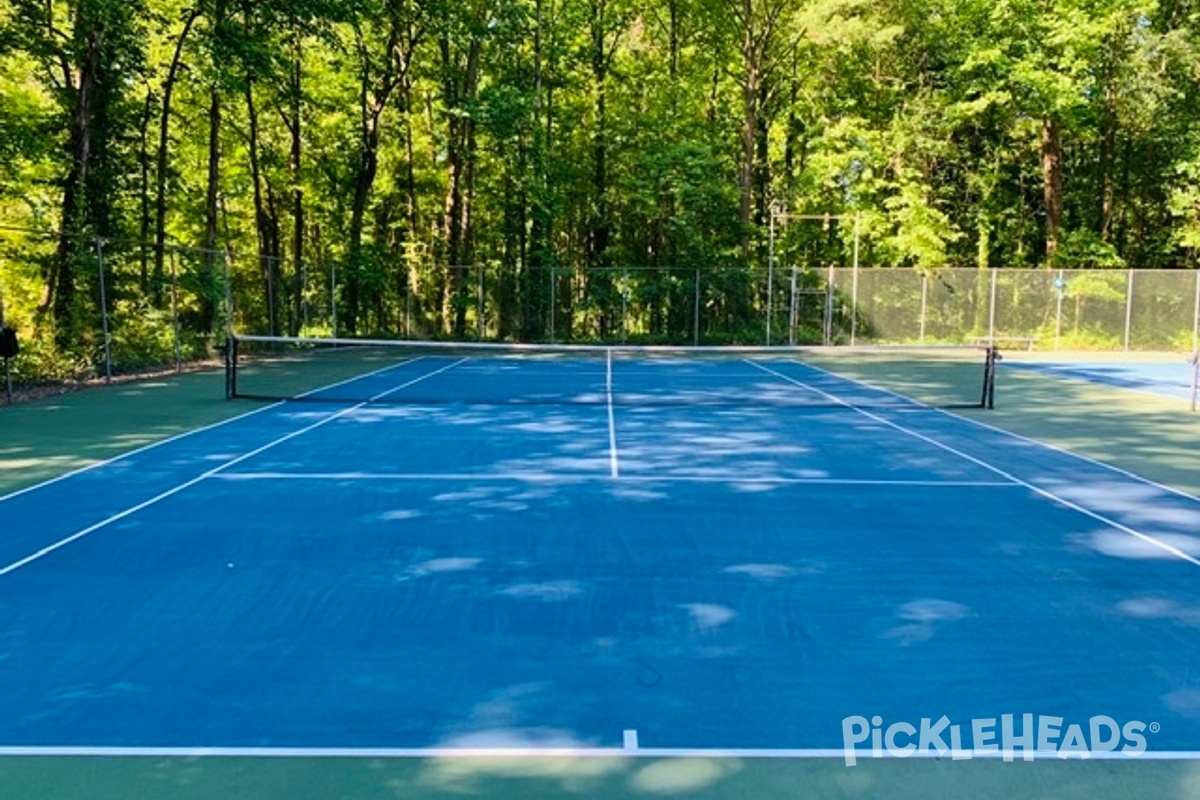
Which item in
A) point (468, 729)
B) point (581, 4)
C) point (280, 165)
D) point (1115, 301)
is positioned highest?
point (581, 4)

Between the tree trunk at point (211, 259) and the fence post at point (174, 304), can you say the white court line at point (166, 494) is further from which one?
the tree trunk at point (211, 259)

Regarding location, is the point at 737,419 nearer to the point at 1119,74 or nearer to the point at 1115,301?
the point at 1115,301

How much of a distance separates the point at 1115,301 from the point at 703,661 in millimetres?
30711

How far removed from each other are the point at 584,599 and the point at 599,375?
51.8 feet

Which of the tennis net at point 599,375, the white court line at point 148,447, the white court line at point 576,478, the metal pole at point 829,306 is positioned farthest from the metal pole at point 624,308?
the white court line at point 576,478

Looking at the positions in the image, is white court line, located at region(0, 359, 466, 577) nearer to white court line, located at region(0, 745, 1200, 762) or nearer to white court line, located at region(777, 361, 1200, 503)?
white court line, located at region(0, 745, 1200, 762)

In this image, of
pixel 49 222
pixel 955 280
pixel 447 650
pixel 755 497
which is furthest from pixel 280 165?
pixel 447 650

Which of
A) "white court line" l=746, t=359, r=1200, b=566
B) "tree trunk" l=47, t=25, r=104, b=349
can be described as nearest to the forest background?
"tree trunk" l=47, t=25, r=104, b=349

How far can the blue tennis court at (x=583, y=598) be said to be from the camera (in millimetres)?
3891

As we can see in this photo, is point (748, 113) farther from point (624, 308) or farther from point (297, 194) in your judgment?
point (297, 194)

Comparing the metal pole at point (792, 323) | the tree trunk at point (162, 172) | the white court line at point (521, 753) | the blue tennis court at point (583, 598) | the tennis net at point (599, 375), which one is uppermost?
the tree trunk at point (162, 172)

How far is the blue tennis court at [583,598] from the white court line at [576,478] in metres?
0.05

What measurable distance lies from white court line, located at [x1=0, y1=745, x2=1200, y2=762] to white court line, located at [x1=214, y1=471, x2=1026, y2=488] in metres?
5.19

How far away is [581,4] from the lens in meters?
35.8
